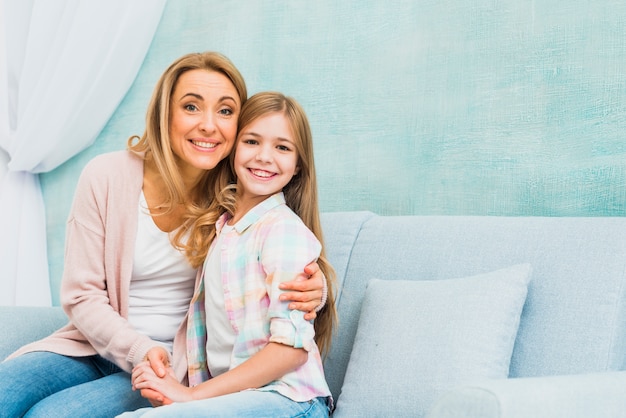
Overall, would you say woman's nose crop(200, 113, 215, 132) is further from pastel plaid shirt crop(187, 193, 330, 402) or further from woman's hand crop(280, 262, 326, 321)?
woman's hand crop(280, 262, 326, 321)

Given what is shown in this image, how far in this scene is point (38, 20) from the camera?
2.64 m

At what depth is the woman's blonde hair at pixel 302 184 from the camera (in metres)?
1.60

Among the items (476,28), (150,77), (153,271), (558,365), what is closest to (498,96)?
(476,28)

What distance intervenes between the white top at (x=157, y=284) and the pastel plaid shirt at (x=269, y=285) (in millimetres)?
195

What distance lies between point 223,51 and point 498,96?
983 millimetres

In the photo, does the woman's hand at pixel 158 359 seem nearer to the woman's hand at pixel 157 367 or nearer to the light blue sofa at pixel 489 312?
the woman's hand at pixel 157 367

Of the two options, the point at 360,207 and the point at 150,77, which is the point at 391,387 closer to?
the point at 360,207

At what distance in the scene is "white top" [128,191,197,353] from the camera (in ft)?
5.63

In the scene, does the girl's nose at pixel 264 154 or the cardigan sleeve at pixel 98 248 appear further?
the cardigan sleeve at pixel 98 248

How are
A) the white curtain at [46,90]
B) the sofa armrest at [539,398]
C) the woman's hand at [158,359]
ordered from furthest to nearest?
1. the white curtain at [46,90]
2. the woman's hand at [158,359]
3. the sofa armrest at [539,398]

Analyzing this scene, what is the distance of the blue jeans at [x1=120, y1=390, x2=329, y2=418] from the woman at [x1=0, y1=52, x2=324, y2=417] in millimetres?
309

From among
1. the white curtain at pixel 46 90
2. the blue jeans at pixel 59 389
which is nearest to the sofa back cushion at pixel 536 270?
the blue jeans at pixel 59 389

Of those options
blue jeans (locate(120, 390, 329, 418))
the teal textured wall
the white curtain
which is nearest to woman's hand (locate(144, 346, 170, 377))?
blue jeans (locate(120, 390, 329, 418))

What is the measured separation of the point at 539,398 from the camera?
1024mm
